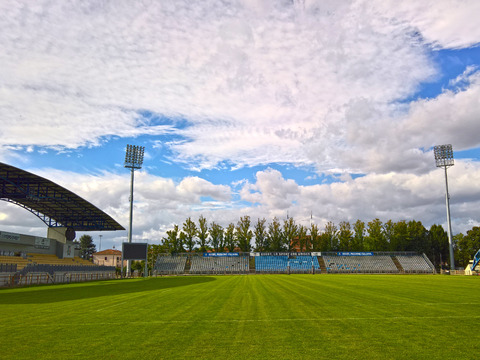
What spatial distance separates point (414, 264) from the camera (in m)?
75.2

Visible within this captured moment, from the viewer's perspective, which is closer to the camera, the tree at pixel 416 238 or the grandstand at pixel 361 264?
the grandstand at pixel 361 264

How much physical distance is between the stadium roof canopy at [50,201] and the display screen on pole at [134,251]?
6.24 m

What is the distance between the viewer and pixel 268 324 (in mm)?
10750

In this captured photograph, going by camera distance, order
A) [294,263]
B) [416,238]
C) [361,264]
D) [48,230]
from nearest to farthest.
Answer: [48,230]
[361,264]
[294,263]
[416,238]

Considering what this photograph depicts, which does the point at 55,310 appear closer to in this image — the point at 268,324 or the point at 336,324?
the point at 268,324

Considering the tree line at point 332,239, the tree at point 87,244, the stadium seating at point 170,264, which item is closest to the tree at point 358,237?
the tree line at point 332,239

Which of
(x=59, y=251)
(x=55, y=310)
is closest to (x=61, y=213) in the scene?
(x=59, y=251)

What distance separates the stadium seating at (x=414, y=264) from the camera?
72.0 metres

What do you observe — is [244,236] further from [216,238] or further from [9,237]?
[9,237]

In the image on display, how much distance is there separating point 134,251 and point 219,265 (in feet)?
75.8

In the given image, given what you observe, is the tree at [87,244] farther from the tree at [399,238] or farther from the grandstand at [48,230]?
the tree at [399,238]

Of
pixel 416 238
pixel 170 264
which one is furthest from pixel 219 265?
pixel 416 238

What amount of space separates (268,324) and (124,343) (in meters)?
4.21

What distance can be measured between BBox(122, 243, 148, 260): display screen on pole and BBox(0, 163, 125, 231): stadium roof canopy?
20.5ft
